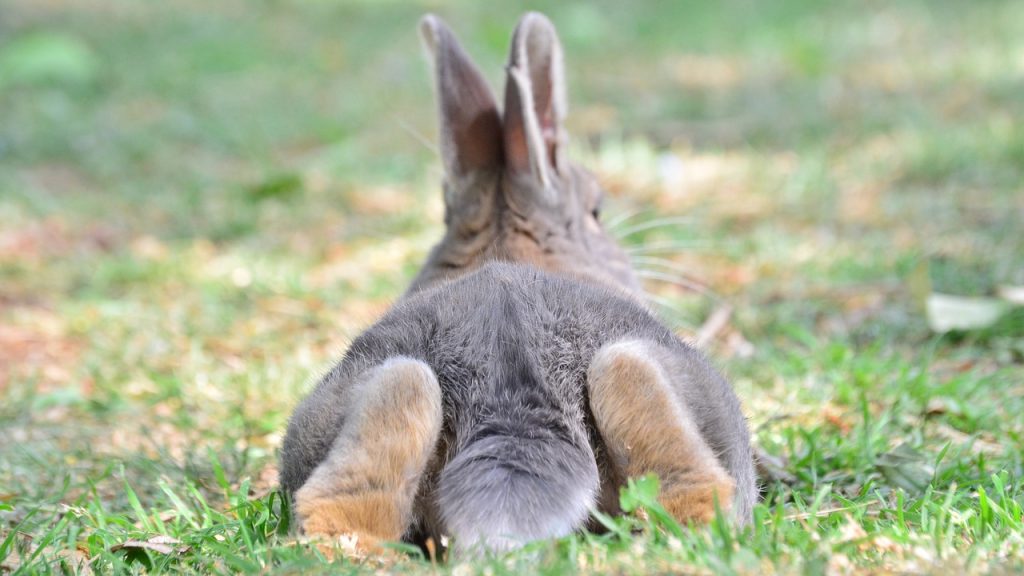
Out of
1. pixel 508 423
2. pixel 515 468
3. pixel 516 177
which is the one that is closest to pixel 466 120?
pixel 516 177

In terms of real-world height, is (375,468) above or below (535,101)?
below

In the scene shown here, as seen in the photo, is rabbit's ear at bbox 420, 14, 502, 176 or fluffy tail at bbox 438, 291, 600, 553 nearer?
fluffy tail at bbox 438, 291, 600, 553

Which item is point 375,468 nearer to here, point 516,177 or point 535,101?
point 516,177

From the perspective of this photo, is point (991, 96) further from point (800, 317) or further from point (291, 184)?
point (291, 184)

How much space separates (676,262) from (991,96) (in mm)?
3510

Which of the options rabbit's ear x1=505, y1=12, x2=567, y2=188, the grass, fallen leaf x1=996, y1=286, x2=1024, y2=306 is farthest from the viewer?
fallen leaf x1=996, y1=286, x2=1024, y2=306

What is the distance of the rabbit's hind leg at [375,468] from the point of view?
99.3 inches

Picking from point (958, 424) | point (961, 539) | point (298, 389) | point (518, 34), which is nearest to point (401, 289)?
point (298, 389)

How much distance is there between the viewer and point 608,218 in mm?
5930

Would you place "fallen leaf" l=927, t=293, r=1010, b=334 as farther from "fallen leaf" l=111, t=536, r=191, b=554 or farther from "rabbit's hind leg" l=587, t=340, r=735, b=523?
"fallen leaf" l=111, t=536, r=191, b=554

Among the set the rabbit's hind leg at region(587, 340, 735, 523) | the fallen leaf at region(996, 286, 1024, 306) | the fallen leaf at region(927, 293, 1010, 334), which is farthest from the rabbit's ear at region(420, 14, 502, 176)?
the fallen leaf at region(996, 286, 1024, 306)

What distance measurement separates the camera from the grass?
2818 mm

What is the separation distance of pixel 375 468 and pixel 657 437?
604 millimetres

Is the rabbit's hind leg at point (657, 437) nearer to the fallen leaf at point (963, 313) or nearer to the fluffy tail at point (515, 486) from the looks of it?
the fluffy tail at point (515, 486)
